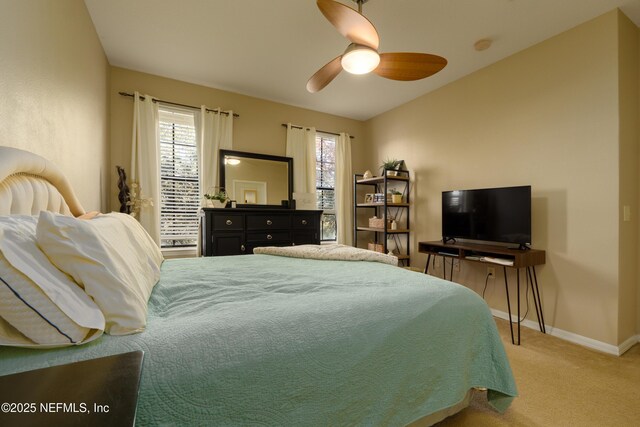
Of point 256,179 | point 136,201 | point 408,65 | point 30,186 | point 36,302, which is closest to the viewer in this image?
point 36,302

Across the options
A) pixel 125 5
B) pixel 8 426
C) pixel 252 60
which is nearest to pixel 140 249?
pixel 8 426

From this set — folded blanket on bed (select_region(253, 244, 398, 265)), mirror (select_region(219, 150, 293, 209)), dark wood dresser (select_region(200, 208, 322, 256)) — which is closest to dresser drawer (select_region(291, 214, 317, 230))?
dark wood dresser (select_region(200, 208, 322, 256))

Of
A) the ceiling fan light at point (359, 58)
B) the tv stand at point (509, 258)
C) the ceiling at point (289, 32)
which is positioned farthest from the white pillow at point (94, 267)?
the tv stand at point (509, 258)

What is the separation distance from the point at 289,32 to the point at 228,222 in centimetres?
205

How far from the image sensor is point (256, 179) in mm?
3939

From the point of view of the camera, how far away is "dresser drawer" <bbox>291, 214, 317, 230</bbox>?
3709 mm

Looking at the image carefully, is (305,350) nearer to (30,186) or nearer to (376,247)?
(30,186)

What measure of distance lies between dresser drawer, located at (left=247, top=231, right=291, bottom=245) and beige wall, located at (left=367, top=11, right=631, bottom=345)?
7.18 feet

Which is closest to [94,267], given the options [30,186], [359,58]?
[30,186]

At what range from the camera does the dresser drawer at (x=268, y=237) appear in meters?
3.41

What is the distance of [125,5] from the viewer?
2270 mm

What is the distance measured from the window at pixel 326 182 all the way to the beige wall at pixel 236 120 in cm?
25

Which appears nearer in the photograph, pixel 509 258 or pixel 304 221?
pixel 509 258

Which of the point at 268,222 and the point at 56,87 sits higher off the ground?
the point at 56,87
